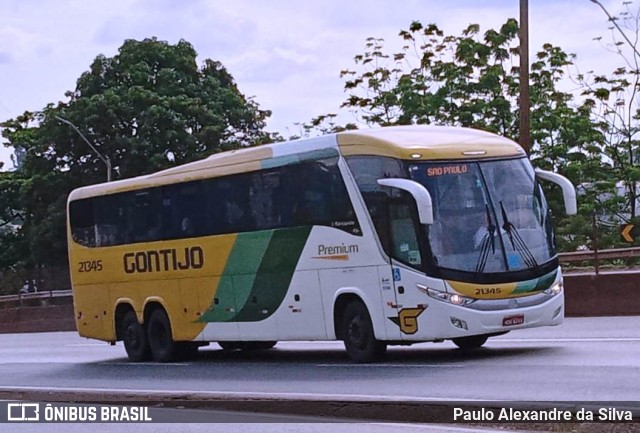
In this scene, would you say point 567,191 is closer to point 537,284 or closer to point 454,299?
point 537,284

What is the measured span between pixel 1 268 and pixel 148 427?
4308 cm

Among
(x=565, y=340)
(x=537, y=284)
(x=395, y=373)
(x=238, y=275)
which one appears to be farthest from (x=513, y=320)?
(x=238, y=275)

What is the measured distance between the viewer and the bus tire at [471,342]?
18.5 meters

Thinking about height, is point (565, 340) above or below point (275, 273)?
below

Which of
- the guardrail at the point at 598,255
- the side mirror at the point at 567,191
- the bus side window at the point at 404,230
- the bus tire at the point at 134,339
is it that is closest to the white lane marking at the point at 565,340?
the side mirror at the point at 567,191

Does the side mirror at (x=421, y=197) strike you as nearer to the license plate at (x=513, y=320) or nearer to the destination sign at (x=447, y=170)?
the destination sign at (x=447, y=170)

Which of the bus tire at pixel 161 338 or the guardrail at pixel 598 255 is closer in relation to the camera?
the bus tire at pixel 161 338

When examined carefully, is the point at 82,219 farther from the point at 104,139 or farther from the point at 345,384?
the point at 104,139

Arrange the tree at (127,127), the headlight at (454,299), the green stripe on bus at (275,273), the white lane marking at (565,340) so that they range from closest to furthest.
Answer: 1. the headlight at (454,299)
2. the white lane marking at (565,340)
3. the green stripe on bus at (275,273)
4. the tree at (127,127)

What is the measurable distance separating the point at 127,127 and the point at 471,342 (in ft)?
111

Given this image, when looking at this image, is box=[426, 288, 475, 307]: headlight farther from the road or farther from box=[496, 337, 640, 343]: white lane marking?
box=[496, 337, 640, 343]: white lane marking

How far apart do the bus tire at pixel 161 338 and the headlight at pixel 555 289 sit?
25.9ft

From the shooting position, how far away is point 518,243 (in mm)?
16922

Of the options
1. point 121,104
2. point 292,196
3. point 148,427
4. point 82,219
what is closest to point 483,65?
point 121,104
